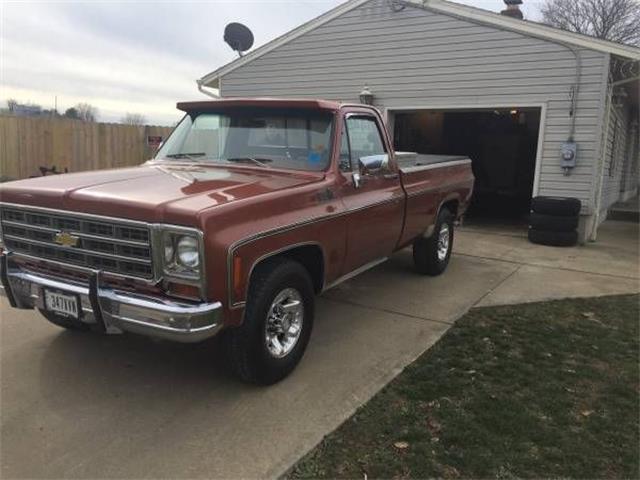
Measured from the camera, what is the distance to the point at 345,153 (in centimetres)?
457

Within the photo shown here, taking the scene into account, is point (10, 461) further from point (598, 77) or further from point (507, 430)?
point (598, 77)

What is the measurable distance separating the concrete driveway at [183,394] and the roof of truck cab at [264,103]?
1.99 meters

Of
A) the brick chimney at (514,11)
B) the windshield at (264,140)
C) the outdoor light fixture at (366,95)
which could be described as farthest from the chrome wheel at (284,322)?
the brick chimney at (514,11)

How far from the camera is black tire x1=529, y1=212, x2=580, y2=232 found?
30.6 ft

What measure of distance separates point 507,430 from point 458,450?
41 cm

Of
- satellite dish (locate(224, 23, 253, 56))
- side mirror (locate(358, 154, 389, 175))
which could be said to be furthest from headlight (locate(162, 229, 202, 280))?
satellite dish (locate(224, 23, 253, 56))

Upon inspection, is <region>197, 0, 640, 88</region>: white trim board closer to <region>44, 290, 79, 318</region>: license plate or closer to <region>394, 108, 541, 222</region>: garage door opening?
<region>394, 108, 541, 222</region>: garage door opening

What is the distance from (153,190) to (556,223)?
788 cm

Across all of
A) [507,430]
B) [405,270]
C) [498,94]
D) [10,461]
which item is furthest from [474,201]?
[10,461]

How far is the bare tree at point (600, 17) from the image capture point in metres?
26.3

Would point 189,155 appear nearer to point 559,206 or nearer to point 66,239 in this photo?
point 66,239

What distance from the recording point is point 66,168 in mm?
14453

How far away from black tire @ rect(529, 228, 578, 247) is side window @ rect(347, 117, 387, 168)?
17.4 feet

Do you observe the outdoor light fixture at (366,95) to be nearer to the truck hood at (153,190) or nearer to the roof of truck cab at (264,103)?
the roof of truck cab at (264,103)
